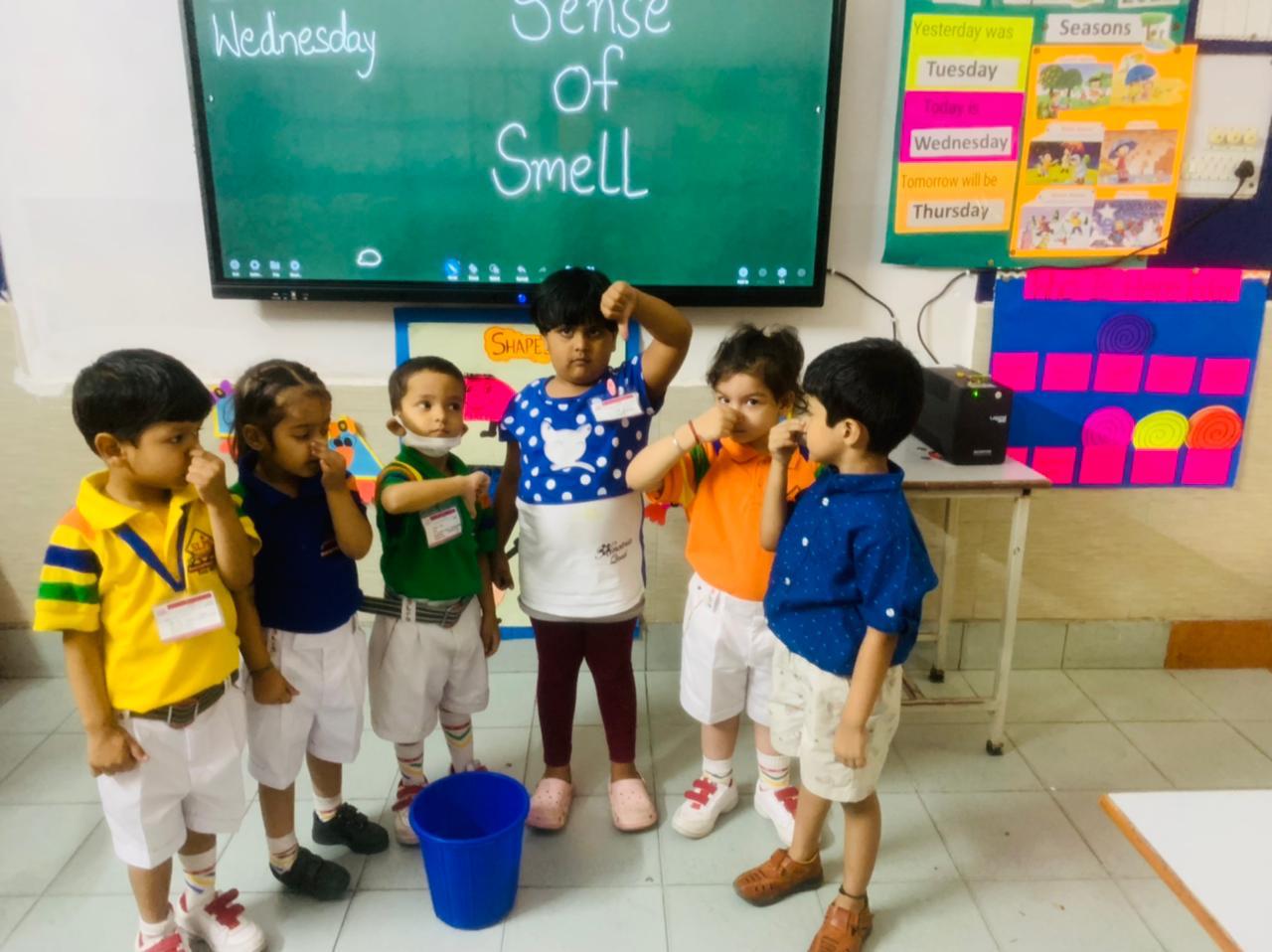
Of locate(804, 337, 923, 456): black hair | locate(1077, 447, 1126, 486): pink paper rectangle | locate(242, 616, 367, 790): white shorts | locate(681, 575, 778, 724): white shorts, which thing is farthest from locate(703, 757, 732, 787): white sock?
locate(1077, 447, 1126, 486): pink paper rectangle

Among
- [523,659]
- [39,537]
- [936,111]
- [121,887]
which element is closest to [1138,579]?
[936,111]

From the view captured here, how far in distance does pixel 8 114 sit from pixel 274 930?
213 cm

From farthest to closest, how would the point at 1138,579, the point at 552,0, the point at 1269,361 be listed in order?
the point at 1138,579
the point at 1269,361
the point at 552,0

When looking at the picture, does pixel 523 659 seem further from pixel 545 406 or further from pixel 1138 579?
pixel 1138 579

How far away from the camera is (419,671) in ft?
5.74

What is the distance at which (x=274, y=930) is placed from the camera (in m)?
1.65

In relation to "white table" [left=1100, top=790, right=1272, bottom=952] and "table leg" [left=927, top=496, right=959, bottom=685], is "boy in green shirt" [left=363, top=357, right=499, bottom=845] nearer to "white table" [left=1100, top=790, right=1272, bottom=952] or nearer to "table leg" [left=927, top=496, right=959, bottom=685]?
"white table" [left=1100, top=790, right=1272, bottom=952]

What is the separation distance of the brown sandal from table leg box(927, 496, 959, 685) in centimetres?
99

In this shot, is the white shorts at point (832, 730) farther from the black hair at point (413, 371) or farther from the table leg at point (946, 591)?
the table leg at point (946, 591)

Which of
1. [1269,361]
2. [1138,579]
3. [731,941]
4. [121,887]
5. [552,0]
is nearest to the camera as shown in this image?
[731,941]

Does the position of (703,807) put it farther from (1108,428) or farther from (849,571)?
(1108,428)

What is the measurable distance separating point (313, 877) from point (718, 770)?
2.91 feet

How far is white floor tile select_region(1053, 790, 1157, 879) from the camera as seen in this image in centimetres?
183

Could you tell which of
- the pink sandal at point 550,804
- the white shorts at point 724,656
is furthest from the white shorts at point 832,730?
the pink sandal at point 550,804
